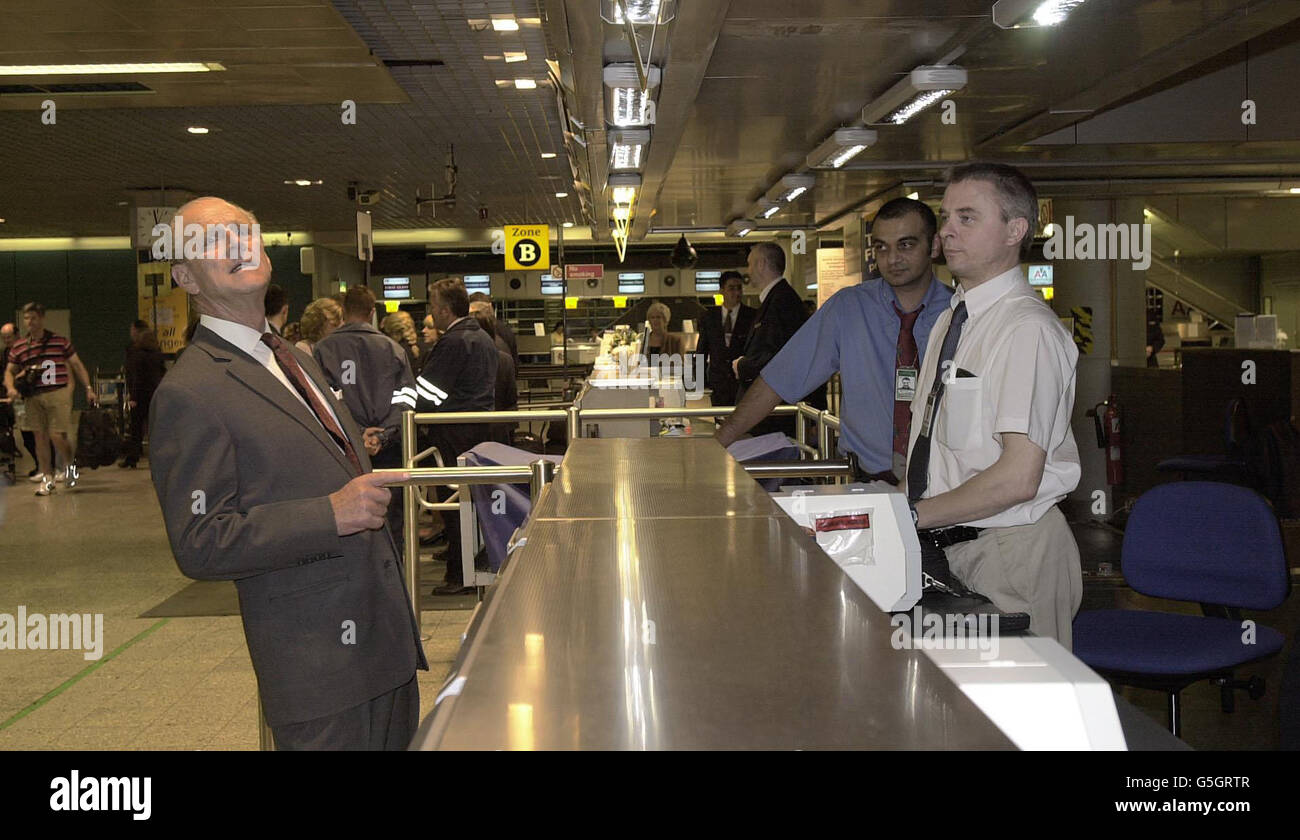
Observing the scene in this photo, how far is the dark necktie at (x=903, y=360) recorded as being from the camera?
9.64 ft

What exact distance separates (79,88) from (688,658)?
9.70 meters

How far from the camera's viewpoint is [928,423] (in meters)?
2.29

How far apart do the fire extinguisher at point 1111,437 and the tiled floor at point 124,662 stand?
541 centimetres

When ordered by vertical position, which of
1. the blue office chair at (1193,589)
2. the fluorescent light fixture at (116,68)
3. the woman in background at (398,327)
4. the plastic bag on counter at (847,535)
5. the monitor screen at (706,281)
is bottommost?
the blue office chair at (1193,589)

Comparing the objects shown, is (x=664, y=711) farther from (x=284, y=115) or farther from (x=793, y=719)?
(x=284, y=115)

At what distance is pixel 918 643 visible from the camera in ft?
3.98

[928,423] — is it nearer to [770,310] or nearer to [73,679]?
[770,310]

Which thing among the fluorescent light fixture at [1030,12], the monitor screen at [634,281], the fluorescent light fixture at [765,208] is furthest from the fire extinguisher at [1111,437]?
the monitor screen at [634,281]

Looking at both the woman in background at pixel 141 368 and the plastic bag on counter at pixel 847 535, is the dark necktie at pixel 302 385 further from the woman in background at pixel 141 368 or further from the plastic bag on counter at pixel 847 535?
the woman in background at pixel 141 368

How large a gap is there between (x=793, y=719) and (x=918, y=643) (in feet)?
1.28

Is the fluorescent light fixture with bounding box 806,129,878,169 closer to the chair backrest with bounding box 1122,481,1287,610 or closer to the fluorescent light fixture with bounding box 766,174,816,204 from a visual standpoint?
the fluorescent light fixture with bounding box 766,174,816,204

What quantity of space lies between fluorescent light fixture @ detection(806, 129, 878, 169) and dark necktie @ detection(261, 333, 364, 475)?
21.2 feet

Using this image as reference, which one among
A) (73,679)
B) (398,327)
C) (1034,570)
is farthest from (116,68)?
(1034,570)
